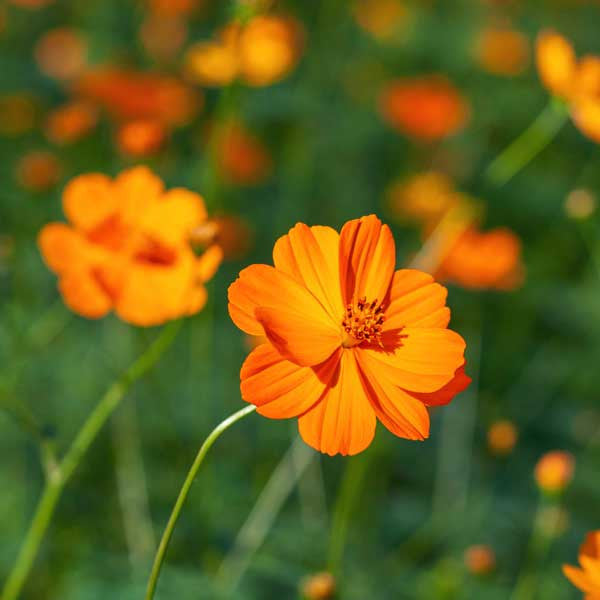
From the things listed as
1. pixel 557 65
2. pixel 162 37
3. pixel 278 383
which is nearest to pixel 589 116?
pixel 557 65

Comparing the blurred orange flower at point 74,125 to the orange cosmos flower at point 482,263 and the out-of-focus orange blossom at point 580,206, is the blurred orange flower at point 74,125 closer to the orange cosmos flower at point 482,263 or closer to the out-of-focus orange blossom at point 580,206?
the orange cosmos flower at point 482,263

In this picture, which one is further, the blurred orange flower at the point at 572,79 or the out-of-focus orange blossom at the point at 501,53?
the out-of-focus orange blossom at the point at 501,53

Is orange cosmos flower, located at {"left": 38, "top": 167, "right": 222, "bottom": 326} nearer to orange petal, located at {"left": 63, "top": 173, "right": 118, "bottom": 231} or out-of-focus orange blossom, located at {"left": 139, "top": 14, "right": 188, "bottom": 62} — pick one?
orange petal, located at {"left": 63, "top": 173, "right": 118, "bottom": 231}

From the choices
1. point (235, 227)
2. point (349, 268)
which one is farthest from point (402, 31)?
point (349, 268)

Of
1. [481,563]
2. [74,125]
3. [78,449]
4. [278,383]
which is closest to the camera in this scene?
[278,383]

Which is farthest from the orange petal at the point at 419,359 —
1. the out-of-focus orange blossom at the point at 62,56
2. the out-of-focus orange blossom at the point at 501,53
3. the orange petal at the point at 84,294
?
the out-of-focus orange blossom at the point at 501,53

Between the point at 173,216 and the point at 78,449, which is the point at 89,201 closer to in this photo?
the point at 173,216
